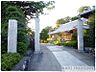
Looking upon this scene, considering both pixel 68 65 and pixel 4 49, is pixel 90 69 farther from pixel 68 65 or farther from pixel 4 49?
pixel 4 49

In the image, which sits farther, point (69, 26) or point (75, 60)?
point (69, 26)

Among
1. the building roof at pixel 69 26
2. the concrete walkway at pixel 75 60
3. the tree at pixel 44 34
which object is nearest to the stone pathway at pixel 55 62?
the concrete walkway at pixel 75 60

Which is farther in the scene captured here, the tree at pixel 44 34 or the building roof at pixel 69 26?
the tree at pixel 44 34

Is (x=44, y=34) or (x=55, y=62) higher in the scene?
(x=44, y=34)

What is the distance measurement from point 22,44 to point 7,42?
68 cm

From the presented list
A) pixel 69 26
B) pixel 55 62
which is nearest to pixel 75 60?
pixel 55 62

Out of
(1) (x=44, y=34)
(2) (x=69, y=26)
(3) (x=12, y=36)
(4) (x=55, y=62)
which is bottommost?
(4) (x=55, y=62)

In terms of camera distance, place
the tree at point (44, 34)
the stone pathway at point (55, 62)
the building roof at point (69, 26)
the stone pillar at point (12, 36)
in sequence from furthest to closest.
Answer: the tree at point (44, 34)
the building roof at point (69, 26)
the stone pillar at point (12, 36)
the stone pathway at point (55, 62)

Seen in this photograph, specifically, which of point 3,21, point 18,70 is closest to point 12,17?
point 3,21

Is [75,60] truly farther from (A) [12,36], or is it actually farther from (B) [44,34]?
(B) [44,34]

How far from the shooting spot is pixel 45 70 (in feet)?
19.8

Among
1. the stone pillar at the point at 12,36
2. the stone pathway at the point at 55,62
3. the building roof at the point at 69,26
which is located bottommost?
the stone pathway at the point at 55,62

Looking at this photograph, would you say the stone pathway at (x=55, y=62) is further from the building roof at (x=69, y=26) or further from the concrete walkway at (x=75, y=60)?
the building roof at (x=69, y=26)

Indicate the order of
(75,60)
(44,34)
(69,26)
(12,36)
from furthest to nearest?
(44,34)
(69,26)
(75,60)
(12,36)
